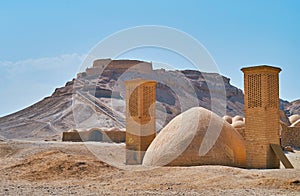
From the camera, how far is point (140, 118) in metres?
16.4

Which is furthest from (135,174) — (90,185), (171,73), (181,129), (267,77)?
(171,73)

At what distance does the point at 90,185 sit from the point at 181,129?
429cm

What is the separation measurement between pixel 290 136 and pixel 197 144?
12.2 metres

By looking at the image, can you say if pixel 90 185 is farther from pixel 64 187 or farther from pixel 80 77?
pixel 80 77

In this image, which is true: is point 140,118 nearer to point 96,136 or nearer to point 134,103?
point 134,103

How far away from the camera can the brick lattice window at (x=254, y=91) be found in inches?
495

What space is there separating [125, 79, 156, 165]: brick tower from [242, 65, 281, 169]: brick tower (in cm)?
469

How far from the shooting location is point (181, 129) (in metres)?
13.3

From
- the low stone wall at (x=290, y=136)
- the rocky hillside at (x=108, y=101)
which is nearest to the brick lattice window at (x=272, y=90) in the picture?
the low stone wall at (x=290, y=136)

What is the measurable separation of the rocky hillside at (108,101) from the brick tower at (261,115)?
26.3 metres

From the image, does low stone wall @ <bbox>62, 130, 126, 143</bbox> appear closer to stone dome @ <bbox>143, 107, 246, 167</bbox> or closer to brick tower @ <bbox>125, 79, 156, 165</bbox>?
brick tower @ <bbox>125, 79, 156, 165</bbox>

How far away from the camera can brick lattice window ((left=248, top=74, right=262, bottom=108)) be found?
1257 cm

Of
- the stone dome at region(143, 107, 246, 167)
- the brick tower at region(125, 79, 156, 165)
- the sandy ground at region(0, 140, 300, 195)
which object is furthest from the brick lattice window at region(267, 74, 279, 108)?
the brick tower at region(125, 79, 156, 165)

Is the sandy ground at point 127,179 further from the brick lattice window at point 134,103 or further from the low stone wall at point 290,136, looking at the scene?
the low stone wall at point 290,136
